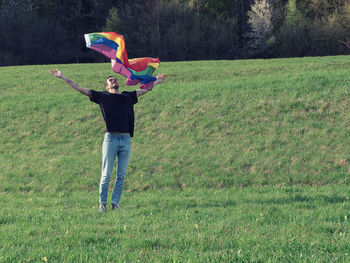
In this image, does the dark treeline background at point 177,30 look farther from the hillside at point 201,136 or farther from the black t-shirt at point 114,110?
the black t-shirt at point 114,110

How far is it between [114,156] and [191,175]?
448 cm

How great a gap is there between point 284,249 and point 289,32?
187 ft

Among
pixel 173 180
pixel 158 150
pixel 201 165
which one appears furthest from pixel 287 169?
pixel 158 150

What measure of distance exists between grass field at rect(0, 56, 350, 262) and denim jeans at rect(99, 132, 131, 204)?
0.52 metres

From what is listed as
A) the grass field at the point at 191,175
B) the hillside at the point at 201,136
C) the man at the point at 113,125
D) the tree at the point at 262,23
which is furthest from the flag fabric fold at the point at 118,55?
the tree at the point at 262,23

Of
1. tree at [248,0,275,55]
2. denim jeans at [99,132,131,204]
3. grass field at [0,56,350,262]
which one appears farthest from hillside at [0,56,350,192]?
tree at [248,0,275,55]

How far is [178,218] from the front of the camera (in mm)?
7320

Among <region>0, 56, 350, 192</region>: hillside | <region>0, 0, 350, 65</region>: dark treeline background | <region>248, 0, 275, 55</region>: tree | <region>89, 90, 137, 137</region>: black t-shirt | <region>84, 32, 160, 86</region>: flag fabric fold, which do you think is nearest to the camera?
<region>89, 90, 137, 137</region>: black t-shirt

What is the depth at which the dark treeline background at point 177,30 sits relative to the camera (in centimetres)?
5869

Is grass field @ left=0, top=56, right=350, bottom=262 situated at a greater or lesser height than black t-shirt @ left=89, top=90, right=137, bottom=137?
lesser

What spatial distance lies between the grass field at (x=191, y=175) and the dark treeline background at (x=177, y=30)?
35621 millimetres

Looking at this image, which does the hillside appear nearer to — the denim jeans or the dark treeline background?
the denim jeans

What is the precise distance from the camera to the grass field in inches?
224

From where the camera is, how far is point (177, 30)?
63.1 m
